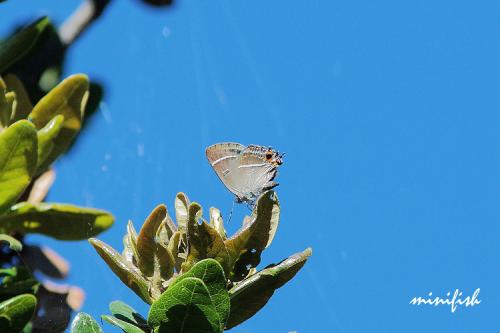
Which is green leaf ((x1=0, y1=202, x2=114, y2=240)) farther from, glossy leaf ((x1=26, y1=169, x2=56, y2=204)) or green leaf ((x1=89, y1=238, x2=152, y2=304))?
green leaf ((x1=89, y1=238, x2=152, y2=304))

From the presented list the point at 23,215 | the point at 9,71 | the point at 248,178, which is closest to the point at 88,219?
the point at 23,215

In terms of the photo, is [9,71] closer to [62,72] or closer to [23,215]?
[62,72]

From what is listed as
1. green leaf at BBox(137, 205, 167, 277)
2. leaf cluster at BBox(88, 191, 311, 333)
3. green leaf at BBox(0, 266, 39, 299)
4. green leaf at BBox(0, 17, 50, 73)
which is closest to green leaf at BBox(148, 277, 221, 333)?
leaf cluster at BBox(88, 191, 311, 333)

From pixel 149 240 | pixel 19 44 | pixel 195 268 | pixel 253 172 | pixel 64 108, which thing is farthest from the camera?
pixel 19 44

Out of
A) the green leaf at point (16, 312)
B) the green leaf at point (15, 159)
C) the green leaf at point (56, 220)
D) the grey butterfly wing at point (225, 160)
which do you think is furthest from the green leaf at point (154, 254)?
the green leaf at point (56, 220)

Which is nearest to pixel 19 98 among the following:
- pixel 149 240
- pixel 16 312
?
pixel 16 312

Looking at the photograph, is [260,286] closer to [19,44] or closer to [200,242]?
[200,242]

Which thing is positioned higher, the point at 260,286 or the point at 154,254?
the point at 154,254
